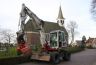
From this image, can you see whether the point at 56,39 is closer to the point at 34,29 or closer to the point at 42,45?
the point at 42,45

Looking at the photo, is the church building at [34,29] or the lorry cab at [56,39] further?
the church building at [34,29]

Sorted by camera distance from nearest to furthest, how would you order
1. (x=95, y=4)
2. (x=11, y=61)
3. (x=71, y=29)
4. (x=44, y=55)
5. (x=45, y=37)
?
(x=11, y=61), (x=44, y=55), (x=45, y=37), (x=95, y=4), (x=71, y=29)

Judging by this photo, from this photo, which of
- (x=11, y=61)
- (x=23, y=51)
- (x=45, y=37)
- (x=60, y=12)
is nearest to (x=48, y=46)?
(x=45, y=37)

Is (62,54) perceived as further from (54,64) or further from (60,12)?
(60,12)

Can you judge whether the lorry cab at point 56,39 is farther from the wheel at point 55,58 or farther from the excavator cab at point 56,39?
the wheel at point 55,58

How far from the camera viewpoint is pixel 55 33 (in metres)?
22.7

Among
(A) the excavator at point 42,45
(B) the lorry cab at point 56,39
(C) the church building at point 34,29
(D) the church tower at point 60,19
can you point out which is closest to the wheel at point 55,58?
(A) the excavator at point 42,45

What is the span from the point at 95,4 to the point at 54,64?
12.0 metres

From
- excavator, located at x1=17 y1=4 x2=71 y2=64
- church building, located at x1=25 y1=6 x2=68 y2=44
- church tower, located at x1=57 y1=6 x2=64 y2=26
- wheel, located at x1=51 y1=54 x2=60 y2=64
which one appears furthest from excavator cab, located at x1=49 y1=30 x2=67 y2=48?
church tower, located at x1=57 y1=6 x2=64 y2=26

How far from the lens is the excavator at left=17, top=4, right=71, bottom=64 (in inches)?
760

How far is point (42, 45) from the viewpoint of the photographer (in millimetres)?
20797

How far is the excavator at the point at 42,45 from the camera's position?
19.3 metres

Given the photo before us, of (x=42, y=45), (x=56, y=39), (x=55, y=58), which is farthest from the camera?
(x=56, y=39)

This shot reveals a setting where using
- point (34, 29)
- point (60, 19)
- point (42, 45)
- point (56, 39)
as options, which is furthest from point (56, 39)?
point (60, 19)
